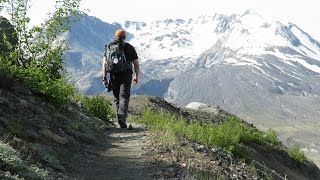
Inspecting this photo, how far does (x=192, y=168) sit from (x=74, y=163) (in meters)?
2.38

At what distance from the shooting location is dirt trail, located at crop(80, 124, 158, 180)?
372 inches

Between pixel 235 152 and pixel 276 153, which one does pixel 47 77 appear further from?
pixel 276 153

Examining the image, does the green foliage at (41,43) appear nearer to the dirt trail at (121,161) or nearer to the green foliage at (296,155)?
the dirt trail at (121,161)

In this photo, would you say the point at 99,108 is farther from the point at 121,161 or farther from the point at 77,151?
the point at 121,161

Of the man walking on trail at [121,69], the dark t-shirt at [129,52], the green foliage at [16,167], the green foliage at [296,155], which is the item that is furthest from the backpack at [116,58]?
the green foliage at [296,155]

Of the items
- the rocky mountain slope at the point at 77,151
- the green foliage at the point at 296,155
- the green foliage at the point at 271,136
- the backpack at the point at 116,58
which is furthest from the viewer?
the green foliage at the point at 271,136

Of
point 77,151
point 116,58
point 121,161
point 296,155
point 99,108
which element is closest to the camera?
point 121,161

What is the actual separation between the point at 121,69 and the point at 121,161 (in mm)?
5220

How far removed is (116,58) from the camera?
50.3 feet

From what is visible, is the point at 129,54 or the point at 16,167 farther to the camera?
the point at 129,54

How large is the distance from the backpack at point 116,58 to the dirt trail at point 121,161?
2139mm

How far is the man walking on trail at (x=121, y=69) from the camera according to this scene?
1538 centimetres

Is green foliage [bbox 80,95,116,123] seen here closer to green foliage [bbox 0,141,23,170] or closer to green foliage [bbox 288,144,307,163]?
green foliage [bbox 0,141,23,170]

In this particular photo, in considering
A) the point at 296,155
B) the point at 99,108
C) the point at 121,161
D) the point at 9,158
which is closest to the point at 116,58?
the point at 99,108
